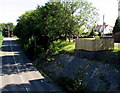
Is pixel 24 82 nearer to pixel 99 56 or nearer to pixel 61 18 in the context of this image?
pixel 99 56

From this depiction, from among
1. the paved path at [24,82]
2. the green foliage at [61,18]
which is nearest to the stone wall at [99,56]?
the paved path at [24,82]

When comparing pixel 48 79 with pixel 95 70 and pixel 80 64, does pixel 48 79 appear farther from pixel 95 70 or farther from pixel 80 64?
pixel 95 70

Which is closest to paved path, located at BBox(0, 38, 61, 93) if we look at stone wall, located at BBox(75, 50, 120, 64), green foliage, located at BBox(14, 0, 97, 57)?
stone wall, located at BBox(75, 50, 120, 64)

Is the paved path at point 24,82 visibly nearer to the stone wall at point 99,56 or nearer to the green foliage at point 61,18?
the stone wall at point 99,56

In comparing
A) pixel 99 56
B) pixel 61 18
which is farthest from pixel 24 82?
pixel 61 18

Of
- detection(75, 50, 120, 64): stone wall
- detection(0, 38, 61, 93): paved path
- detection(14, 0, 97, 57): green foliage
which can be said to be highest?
detection(14, 0, 97, 57): green foliage

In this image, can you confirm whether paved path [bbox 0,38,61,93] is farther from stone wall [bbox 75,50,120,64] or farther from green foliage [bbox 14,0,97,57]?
green foliage [bbox 14,0,97,57]

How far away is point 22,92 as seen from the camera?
19219 millimetres

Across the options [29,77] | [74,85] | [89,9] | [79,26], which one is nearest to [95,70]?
[74,85]

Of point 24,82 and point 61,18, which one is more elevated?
point 61,18

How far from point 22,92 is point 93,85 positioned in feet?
29.9

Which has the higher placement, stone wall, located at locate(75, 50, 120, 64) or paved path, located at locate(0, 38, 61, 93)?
stone wall, located at locate(75, 50, 120, 64)

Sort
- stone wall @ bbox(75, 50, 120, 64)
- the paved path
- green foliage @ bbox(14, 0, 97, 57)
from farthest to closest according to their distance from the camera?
1. green foliage @ bbox(14, 0, 97, 57)
2. the paved path
3. stone wall @ bbox(75, 50, 120, 64)

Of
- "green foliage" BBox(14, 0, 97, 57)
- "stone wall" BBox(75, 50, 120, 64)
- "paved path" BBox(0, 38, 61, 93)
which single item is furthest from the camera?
"green foliage" BBox(14, 0, 97, 57)
